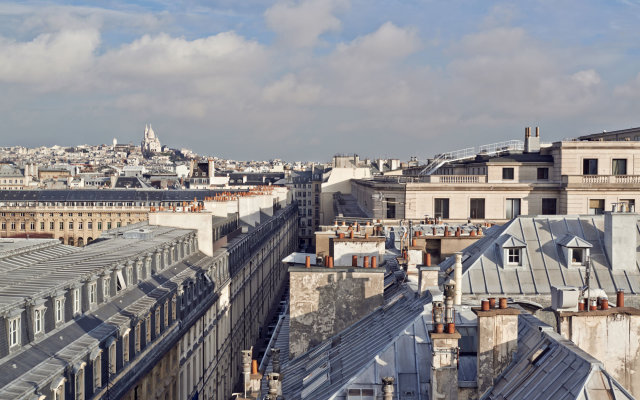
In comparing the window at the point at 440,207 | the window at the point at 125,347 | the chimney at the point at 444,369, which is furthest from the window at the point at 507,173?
the chimney at the point at 444,369

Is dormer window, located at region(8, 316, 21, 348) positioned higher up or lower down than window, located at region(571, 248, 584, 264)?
lower down

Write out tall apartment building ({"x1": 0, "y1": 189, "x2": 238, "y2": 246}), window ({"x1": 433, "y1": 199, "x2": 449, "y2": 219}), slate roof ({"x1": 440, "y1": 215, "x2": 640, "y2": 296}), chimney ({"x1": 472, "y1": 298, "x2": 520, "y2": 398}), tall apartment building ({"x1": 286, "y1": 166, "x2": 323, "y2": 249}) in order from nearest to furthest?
chimney ({"x1": 472, "y1": 298, "x2": 520, "y2": 398}), slate roof ({"x1": 440, "y1": 215, "x2": 640, "y2": 296}), window ({"x1": 433, "y1": 199, "x2": 449, "y2": 219}), tall apartment building ({"x1": 0, "y1": 189, "x2": 238, "y2": 246}), tall apartment building ({"x1": 286, "y1": 166, "x2": 323, "y2": 249})

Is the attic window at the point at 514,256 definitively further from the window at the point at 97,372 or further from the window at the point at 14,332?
the window at the point at 14,332

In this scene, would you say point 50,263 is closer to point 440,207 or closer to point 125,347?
point 125,347

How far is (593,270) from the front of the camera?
2775cm

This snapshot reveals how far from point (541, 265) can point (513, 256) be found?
108 centimetres

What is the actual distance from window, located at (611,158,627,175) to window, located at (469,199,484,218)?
8844mm

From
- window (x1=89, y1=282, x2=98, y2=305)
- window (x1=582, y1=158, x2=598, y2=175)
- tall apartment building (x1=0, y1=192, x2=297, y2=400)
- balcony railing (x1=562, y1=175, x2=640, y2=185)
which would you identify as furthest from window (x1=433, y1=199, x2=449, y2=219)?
window (x1=89, y1=282, x2=98, y2=305)

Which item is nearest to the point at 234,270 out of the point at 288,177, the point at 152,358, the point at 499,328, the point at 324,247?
the point at 152,358

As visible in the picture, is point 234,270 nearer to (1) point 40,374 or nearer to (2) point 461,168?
(2) point 461,168

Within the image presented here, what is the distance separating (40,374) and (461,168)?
1660 inches

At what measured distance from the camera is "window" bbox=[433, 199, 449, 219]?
2007 inches

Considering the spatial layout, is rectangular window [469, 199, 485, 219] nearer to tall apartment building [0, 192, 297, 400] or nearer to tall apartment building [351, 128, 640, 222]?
tall apartment building [351, 128, 640, 222]

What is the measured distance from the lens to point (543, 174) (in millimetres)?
51625
